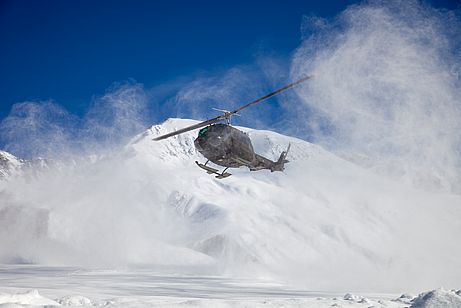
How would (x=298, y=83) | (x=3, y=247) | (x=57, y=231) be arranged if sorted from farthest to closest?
(x=57, y=231), (x=3, y=247), (x=298, y=83)

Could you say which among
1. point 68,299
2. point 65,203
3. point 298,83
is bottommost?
point 68,299

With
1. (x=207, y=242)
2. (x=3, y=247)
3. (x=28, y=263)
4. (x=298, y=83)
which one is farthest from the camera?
(x=207, y=242)

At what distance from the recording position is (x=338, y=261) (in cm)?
19300

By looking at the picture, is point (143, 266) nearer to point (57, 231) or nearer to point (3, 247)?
point (57, 231)

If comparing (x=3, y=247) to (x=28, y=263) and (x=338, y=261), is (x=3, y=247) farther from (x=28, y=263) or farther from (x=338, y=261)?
(x=338, y=261)

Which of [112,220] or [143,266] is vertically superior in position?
[112,220]

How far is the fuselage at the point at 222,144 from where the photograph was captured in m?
27.1

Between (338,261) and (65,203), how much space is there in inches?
5336

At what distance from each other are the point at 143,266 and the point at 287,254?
70.7 metres

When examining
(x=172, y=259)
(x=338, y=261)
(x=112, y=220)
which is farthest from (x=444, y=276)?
(x=112, y=220)

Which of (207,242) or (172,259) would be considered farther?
(207,242)

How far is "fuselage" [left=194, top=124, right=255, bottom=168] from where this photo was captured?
2714 centimetres

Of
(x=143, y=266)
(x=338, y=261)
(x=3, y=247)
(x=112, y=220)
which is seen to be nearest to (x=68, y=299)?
(x=143, y=266)

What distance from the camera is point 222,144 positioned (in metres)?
27.2
